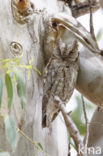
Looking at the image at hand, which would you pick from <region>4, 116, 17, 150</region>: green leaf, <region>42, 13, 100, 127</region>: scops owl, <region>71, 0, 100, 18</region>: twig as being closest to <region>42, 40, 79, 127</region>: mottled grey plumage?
<region>42, 13, 100, 127</region>: scops owl

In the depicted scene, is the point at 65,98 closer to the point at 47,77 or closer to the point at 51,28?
the point at 47,77

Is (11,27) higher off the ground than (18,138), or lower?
higher

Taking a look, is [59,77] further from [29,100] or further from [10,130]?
[10,130]

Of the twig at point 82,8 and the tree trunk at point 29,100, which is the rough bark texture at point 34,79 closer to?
the tree trunk at point 29,100

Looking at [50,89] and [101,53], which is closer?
[50,89]

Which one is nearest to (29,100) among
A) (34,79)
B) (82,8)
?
(34,79)

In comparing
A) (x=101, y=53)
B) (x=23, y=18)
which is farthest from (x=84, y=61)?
(x=23, y=18)
